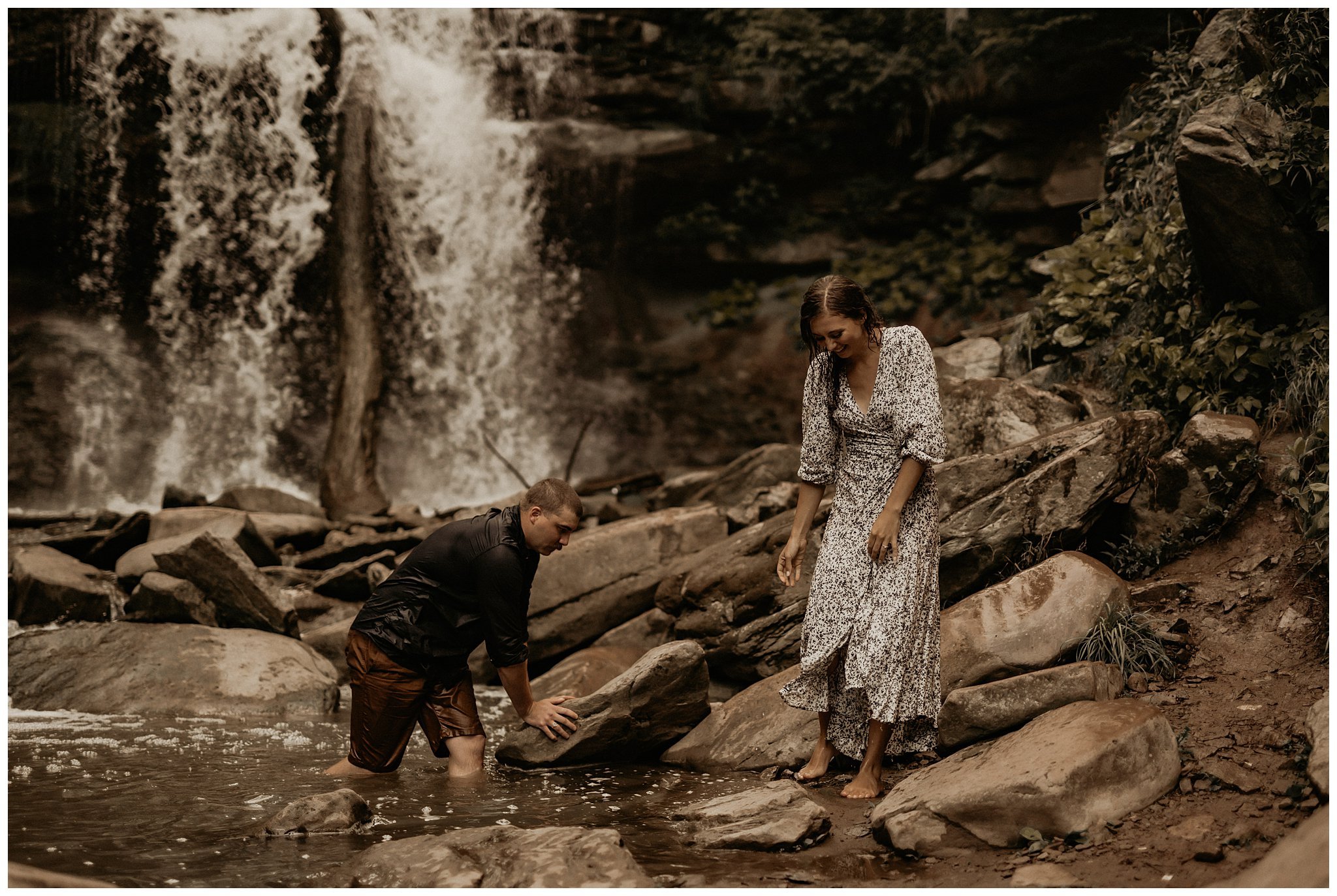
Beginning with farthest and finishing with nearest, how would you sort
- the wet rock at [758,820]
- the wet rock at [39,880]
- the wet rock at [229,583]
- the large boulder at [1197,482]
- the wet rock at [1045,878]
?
the wet rock at [229,583] → the large boulder at [1197,482] → the wet rock at [758,820] → the wet rock at [1045,878] → the wet rock at [39,880]

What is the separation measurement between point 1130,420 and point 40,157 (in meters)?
15.2

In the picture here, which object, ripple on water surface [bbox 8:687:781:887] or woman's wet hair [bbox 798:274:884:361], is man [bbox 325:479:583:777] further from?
woman's wet hair [bbox 798:274:884:361]

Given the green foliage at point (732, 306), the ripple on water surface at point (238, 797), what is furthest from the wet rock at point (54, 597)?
the green foliage at point (732, 306)

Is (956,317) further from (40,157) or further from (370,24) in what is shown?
(40,157)

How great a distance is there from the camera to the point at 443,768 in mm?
5195

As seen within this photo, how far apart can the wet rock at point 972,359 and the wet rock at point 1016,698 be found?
4307 mm

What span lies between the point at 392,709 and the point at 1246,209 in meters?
5.37

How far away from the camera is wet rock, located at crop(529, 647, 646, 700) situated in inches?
253

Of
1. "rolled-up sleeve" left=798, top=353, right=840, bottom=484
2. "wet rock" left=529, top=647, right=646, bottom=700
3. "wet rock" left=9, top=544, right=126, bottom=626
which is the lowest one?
"wet rock" left=9, top=544, right=126, bottom=626

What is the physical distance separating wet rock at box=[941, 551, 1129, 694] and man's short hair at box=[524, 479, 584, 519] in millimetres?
1958

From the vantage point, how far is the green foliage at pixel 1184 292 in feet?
19.3

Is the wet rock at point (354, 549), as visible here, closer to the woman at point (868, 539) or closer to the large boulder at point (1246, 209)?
the woman at point (868, 539)

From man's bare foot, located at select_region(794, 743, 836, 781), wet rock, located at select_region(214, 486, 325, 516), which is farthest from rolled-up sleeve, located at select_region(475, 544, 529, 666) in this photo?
wet rock, located at select_region(214, 486, 325, 516)

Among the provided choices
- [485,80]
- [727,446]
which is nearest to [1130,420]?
[727,446]
